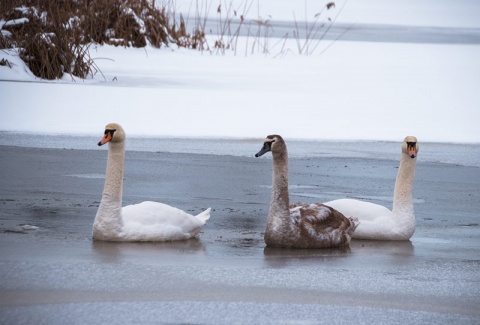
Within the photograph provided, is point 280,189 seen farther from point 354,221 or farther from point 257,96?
point 257,96

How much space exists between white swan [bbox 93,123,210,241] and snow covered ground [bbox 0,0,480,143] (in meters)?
7.41

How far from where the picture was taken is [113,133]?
8.62 meters

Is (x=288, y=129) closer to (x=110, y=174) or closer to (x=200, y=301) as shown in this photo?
(x=110, y=174)

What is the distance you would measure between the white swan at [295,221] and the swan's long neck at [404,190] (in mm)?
602

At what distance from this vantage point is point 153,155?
13945 mm

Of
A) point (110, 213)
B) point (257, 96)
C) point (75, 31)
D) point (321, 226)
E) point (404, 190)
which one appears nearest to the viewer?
point (110, 213)

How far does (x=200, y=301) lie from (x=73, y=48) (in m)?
19.2

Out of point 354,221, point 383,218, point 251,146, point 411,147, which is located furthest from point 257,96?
point 354,221

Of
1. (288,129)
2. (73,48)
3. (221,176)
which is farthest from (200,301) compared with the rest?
(73,48)

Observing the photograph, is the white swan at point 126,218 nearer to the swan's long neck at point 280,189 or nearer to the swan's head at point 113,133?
the swan's head at point 113,133

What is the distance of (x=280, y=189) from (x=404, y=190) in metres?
1.32

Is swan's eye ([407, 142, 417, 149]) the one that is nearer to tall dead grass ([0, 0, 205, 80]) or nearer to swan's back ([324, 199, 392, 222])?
swan's back ([324, 199, 392, 222])

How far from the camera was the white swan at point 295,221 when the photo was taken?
8438 millimetres

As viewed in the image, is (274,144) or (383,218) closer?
(274,144)
